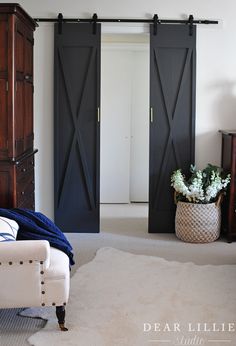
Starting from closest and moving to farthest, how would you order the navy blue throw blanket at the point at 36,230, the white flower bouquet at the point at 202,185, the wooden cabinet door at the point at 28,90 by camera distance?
1. the navy blue throw blanket at the point at 36,230
2. the wooden cabinet door at the point at 28,90
3. the white flower bouquet at the point at 202,185

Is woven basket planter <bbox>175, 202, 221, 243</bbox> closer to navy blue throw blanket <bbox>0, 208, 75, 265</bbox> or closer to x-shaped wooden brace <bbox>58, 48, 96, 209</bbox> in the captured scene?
x-shaped wooden brace <bbox>58, 48, 96, 209</bbox>

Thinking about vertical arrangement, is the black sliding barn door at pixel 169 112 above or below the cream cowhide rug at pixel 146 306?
above

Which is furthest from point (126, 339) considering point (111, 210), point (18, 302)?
point (111, 210)

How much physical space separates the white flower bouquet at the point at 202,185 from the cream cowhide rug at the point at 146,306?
88cm

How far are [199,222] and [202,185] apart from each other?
1.19 ft

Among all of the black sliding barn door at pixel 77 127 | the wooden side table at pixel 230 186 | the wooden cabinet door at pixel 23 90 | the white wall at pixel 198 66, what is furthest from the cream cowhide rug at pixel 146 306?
Result: the white wall at pixel 198 66

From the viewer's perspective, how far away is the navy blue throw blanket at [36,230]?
3.70 metres

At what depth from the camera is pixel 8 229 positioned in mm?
3523

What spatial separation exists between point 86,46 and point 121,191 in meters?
2.41

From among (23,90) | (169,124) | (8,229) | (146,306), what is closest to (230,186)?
(169,124)

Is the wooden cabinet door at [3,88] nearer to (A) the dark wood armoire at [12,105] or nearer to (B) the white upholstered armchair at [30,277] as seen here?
(A) the dark wood armoire at [12,105]

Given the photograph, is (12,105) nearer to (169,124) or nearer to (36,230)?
(36,230)

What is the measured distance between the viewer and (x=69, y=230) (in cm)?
577

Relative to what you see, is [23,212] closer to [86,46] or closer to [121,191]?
[86,46]
